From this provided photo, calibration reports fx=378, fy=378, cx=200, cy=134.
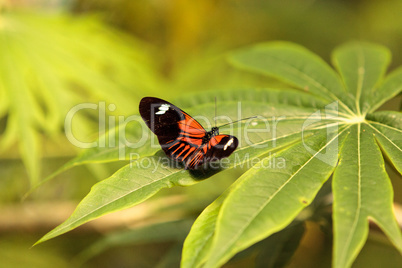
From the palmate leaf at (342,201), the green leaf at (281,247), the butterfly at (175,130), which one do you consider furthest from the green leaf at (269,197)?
the green leaf at (281,247)

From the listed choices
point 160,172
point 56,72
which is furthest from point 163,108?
point 56,72

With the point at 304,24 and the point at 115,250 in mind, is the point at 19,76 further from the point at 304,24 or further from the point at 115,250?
the point at 304,24

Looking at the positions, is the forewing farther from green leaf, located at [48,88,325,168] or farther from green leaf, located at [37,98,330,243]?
green leaf, located at [48,88,325,168]

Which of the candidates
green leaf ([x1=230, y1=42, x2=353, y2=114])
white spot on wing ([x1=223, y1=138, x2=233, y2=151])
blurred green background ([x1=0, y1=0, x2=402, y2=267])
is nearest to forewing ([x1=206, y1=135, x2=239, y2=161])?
white spot on wing ([x1=223, y1=138, x2=233, y2=151])

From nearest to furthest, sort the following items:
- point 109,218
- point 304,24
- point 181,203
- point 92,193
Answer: point 92,193
point 181,203
point 109,218
point 304,24

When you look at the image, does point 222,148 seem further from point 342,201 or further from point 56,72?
point 56,72

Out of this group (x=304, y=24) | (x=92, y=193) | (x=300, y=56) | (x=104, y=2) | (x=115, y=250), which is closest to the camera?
(x=92, y=193)

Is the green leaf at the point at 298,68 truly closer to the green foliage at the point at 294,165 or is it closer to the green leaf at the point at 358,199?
the green foliage at the point at 294,165

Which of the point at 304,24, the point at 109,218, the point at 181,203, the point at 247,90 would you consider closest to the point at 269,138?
the point at 247,90
